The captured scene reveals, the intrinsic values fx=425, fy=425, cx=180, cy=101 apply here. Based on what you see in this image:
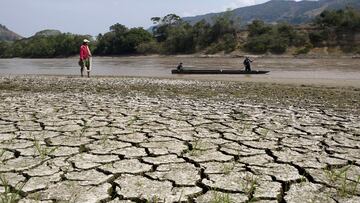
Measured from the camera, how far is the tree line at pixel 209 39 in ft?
155

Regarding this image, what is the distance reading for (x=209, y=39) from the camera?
55469mm

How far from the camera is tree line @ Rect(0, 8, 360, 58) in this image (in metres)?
47.4

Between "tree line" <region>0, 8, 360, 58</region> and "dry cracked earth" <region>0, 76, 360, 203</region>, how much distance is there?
4076 cm

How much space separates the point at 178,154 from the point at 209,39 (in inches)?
2069

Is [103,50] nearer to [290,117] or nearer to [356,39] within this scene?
[356,39]

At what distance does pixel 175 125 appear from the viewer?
5066 millimetres

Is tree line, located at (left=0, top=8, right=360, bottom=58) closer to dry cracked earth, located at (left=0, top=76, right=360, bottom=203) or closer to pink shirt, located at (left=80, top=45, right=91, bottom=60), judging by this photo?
pink shirt, located at (left=80, top=45, right=91, bottom=60)

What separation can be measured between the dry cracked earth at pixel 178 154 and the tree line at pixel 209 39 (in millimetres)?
40759

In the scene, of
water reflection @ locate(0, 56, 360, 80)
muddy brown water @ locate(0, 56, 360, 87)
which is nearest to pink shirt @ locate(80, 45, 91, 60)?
muddy brown water @ locate(0, 56, 360, 87)

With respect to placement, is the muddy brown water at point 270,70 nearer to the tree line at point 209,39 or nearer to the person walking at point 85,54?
the person walking at point 85,54

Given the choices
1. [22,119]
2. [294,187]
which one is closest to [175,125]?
[22,119]

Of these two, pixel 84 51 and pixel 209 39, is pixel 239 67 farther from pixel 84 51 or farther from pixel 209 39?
pixel 209 39

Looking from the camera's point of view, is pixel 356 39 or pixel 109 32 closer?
pixel 356 39

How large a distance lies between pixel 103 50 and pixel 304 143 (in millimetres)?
61564
